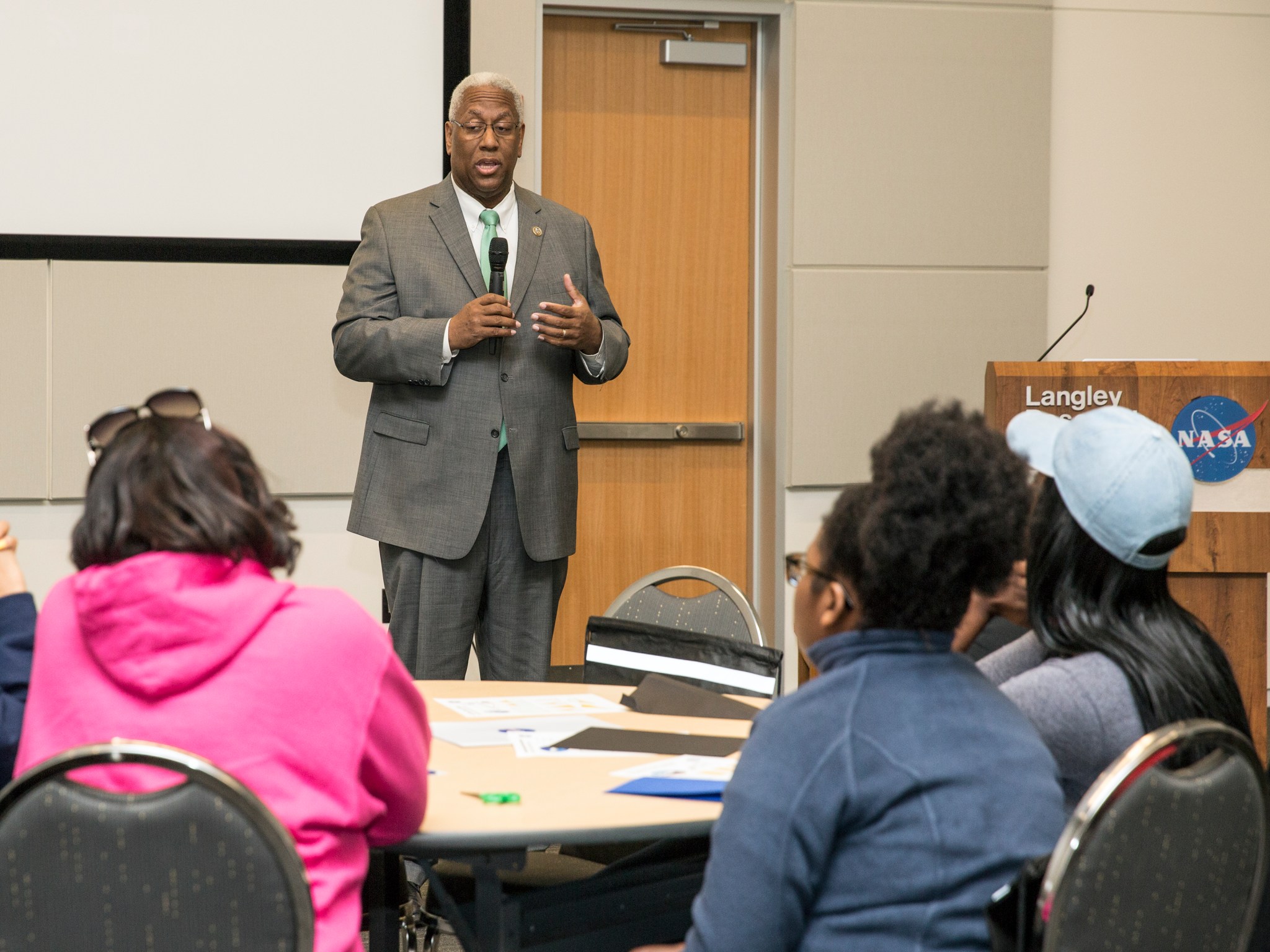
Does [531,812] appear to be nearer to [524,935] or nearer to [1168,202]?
[524,935]

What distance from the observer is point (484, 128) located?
3.38 meters

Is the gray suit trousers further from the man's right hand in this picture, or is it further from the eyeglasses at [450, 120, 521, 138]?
the eyeglasses at [450, 120, 521, 138]

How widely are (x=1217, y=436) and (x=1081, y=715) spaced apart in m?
2.17

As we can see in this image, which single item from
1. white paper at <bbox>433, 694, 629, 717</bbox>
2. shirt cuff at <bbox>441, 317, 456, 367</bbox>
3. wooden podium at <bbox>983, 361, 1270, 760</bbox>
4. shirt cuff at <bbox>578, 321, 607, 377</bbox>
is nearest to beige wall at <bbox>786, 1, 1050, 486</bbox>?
wooden podium at <bbox>983, 361, 1270, 760</bbox>

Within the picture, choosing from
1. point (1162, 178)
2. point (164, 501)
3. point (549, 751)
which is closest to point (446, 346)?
point (549, 751)

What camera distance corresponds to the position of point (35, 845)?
3.85 ft

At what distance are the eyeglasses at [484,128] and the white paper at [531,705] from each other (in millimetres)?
1645

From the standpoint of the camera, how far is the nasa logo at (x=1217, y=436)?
3.46 meters

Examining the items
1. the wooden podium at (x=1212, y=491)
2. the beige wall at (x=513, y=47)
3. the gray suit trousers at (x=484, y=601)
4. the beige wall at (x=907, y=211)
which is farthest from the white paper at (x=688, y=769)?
the beige wall at (x=513, y=47)

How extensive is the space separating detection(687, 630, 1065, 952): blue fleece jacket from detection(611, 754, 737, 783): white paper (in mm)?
529

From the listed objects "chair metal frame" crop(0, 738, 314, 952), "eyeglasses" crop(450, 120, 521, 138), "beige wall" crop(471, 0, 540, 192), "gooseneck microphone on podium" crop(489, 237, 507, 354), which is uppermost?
"beige wall" crop(471, 0, 540, 192)

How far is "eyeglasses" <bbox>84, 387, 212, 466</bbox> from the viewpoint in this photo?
1436 mm

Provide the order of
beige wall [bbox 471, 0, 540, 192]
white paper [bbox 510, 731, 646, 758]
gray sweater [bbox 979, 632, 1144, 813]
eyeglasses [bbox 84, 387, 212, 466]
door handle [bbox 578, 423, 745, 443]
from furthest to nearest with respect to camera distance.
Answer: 1. door handle [bbox 578, 423, 745, 443]
2. beige wall [bbox 471, 0, 540, 192]
3. white paper [bbox 510, 731, 646, 758]
4. gray sweater [bbox 979, 632, 1144, 813]
5. eyeglasses [bbox 84, 387, 212, 466]

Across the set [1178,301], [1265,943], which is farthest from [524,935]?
[1178,301]
